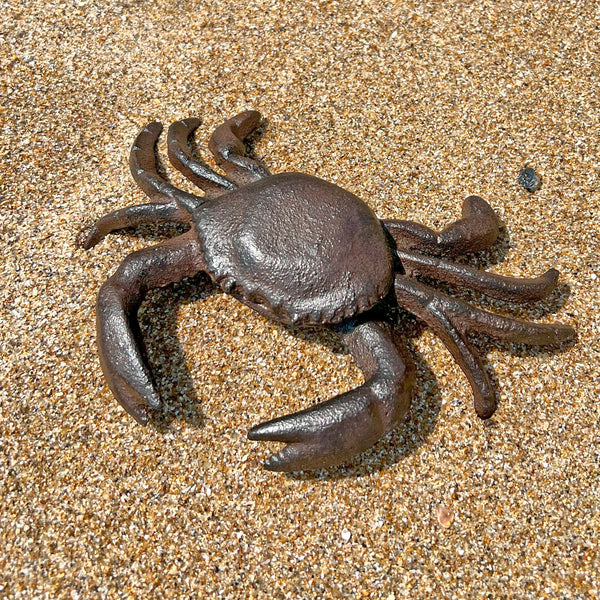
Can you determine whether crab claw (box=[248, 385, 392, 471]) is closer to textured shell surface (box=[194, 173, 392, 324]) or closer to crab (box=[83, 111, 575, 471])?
crab (box=[83, 111, 575, 471])

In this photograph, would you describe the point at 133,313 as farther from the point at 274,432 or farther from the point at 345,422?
the point at 345,422

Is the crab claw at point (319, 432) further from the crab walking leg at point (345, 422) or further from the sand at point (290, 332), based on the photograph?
the sand at point (290, 332)

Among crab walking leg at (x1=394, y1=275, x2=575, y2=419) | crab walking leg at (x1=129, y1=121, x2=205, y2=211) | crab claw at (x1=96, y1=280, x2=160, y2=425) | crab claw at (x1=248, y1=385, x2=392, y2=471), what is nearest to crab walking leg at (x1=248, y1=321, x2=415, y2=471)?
crab claw at (x1=248, y1=385, x2=392, y2=471)

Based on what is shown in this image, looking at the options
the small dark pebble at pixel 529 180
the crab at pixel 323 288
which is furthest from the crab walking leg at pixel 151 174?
the small dark pebble at pixel 529 180

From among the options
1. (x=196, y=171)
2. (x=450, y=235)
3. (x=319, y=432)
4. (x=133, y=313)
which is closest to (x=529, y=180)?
(x=450, y=235)

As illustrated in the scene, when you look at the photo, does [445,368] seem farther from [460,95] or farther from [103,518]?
[460,95]

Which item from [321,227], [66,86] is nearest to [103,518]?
[321,227]

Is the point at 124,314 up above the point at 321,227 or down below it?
below
